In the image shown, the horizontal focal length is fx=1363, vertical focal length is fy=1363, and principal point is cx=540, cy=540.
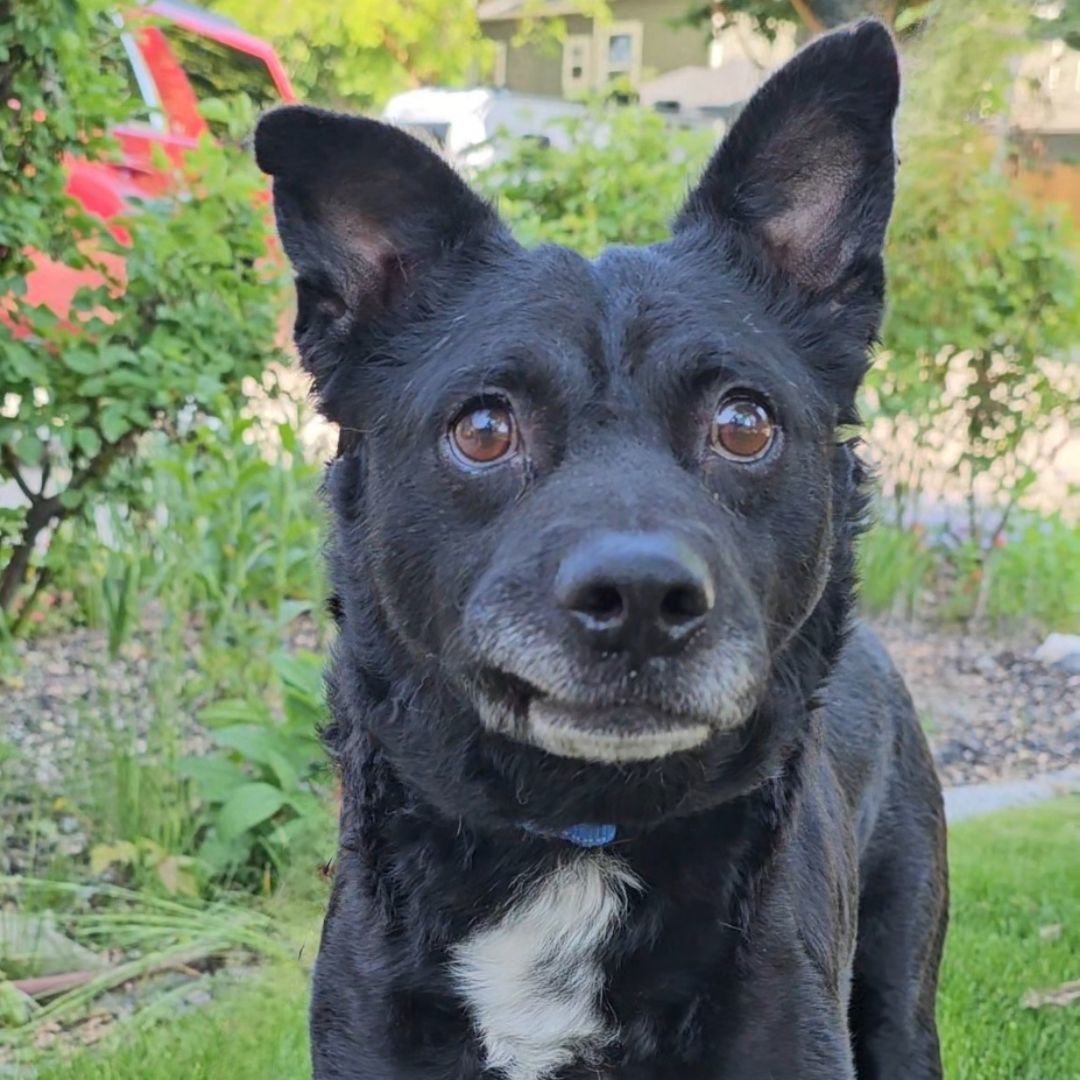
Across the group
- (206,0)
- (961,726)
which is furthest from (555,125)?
(206,0)

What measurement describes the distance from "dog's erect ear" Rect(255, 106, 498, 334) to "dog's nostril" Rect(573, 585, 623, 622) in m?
0.86

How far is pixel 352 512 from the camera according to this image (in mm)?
2359

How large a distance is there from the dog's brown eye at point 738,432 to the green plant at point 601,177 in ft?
14.3

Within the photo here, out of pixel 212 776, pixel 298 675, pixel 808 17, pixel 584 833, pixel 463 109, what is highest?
pixel 463 109

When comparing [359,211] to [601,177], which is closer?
[359,211]

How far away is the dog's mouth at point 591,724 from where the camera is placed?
1.89 m

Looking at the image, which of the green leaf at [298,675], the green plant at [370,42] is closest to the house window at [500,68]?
the green plant at [370,42]

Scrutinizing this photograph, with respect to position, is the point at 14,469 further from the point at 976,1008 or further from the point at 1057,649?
the point at 1057,649

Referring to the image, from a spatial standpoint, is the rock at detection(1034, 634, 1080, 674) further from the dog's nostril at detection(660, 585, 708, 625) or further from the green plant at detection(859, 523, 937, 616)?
the dog's nostril at detection(660, 585, 708, 625)

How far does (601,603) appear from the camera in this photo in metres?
1.79

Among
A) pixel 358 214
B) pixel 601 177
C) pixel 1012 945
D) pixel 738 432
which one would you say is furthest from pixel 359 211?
pixel 601 177

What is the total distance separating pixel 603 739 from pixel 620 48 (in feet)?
110

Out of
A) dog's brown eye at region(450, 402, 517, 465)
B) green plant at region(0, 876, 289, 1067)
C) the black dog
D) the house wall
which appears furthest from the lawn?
the house wall

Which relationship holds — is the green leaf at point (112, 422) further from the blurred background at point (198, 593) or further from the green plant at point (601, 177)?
the green plant at point (601, 177)
